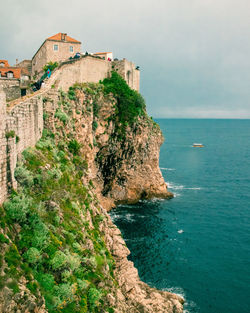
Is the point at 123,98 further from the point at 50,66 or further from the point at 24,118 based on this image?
the point at 24,118

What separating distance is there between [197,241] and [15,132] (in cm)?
3733

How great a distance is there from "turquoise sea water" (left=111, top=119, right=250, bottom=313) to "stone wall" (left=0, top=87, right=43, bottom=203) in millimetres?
24992

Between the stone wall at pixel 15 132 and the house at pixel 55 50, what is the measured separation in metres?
25.4

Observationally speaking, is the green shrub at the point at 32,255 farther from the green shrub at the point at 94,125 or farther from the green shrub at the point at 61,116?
the green shrub at the point at 94,125

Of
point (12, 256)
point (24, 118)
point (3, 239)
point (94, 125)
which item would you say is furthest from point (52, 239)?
point (94, 125)

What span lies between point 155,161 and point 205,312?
1550 inches

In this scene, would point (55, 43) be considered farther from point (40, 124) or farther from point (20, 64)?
point (40, 124)

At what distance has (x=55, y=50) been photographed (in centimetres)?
4925

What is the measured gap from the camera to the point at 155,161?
67.6 meters

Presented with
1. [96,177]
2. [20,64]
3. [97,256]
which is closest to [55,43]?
[20,64]

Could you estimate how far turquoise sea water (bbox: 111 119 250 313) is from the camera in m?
35.1

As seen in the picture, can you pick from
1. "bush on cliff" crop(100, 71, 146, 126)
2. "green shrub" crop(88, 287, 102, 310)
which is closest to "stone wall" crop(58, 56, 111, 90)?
"bush on cliff" crop(100, 71, 146, 126)

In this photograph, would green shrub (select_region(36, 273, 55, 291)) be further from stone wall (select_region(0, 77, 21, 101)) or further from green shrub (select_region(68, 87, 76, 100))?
green shrub (select_region(68, 87, 76, 100))

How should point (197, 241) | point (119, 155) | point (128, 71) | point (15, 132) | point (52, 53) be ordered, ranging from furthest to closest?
point (128, 71)
point (119, 155)
point (52, 53)
point (197, 241)
point (15, 132)
